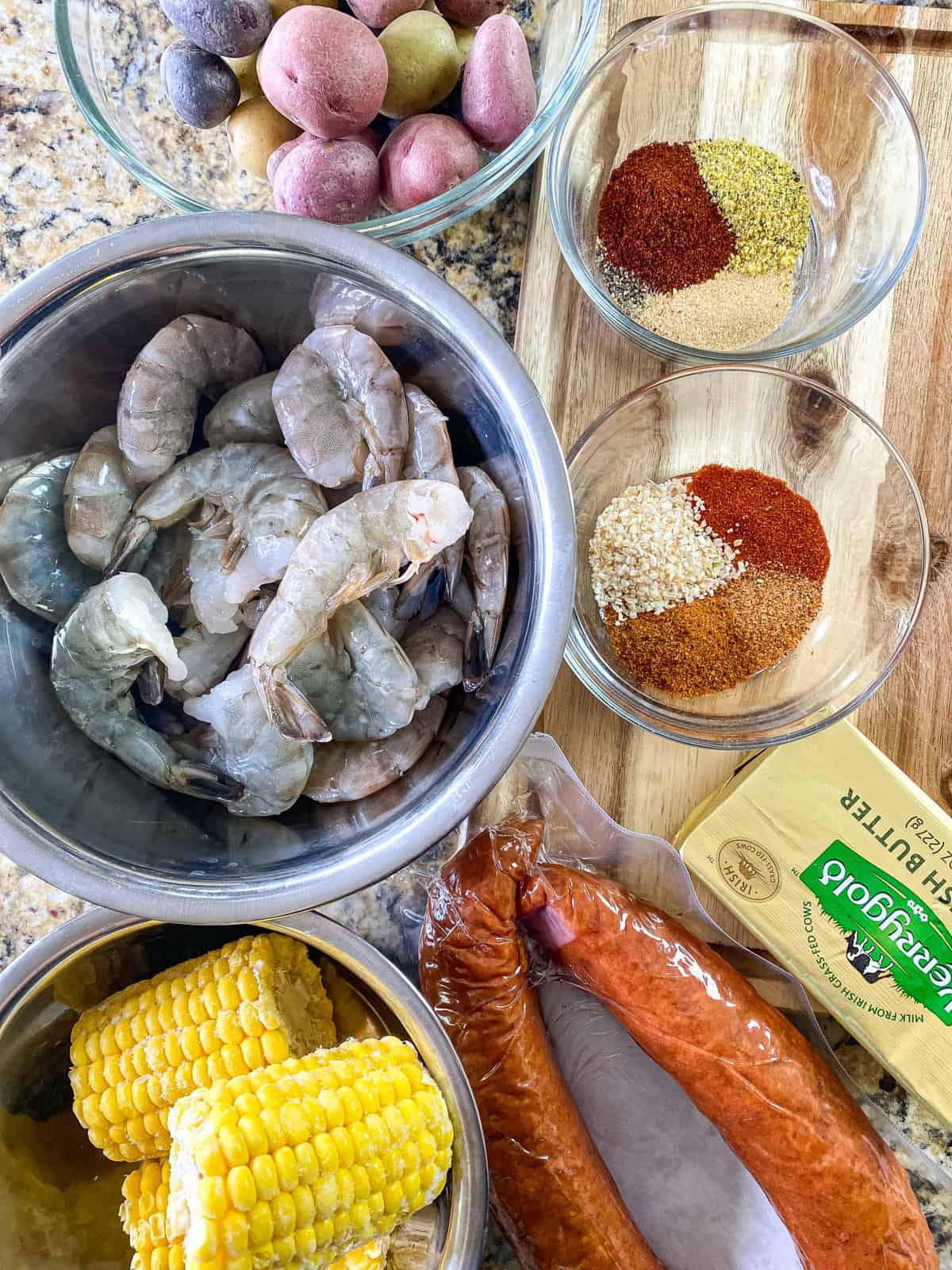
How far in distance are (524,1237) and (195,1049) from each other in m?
0.42

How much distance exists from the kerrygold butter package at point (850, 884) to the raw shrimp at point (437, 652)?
36 centimetres

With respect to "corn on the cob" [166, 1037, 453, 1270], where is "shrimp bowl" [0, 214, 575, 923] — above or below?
above

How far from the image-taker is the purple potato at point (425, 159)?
88 centimetres

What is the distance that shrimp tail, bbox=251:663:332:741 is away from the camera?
75cm

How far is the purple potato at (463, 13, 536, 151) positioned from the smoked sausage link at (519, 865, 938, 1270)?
72cm

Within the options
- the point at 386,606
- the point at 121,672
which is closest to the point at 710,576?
the point at 386,606

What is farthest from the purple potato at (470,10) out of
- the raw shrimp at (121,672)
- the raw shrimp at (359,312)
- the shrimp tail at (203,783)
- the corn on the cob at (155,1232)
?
the corn on the cob at (155,1232)

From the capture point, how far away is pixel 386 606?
0.82m

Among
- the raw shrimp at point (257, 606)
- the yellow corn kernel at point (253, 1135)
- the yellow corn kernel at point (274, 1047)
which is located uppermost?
the raw shrimp at point (257, 606)

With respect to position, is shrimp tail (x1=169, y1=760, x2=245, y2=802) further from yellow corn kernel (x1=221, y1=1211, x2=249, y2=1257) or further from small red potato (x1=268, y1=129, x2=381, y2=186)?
small red potato (x1=268, y1=129, x2=381, y2=186)

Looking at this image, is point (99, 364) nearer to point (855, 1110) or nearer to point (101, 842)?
point (101, 842)

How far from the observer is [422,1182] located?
2.47 feet

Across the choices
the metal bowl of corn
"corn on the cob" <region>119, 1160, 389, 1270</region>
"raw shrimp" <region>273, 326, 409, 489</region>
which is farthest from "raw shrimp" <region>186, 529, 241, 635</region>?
"corn on the cob" <region>119, 1160, 389, 1270</region>

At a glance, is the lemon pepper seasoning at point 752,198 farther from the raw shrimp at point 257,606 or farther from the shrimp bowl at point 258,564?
the raw shrimp at point 257,606
